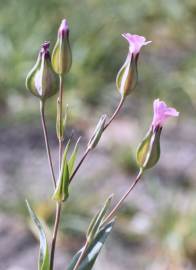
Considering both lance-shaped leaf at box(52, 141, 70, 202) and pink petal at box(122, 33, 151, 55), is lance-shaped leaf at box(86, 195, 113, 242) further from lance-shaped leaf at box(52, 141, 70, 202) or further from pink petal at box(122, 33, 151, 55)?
pink petal at box(122, 33, 151, 55)

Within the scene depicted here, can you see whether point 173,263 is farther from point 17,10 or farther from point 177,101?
point 17,10

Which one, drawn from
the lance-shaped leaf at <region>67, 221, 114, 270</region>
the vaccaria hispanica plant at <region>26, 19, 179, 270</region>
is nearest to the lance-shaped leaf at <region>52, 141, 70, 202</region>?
the vaccaria hispanica plant at <region>26, 19, 179, 270</region>

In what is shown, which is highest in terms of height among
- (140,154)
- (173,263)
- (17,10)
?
(140,154)

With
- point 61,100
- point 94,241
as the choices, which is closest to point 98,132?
point 61,100

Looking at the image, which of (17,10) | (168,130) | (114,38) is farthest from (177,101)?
(17,10)

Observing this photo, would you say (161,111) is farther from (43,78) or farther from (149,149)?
(43,78)

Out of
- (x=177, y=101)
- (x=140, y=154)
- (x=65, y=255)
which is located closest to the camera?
(x=140, y=154)

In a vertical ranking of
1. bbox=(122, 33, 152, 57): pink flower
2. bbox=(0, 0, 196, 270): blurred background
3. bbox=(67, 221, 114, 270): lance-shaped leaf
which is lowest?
bbox=(0, 0, 196, 270): blurred background
